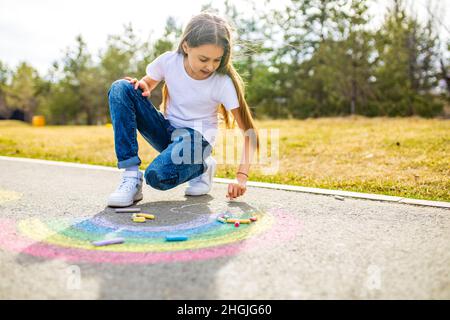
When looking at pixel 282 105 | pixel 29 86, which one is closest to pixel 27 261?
pixel 282 105

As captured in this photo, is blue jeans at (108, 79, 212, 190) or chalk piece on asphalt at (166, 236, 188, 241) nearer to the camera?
chalk piece on asphalt at (166, 236, 188, 241)

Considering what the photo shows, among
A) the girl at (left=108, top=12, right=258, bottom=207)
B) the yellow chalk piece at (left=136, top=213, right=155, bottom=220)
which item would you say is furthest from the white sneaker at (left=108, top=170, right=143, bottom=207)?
the yellow chalk piece at (left=136, top=213, right=155, bottom=220)

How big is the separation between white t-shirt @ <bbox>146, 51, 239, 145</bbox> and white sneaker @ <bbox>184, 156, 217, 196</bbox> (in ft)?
0.63

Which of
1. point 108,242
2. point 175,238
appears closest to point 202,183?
point 175,238

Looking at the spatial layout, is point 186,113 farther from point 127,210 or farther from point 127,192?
point 127,210

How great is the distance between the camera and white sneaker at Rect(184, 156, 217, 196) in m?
3.27

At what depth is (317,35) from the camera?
2109 centimetres

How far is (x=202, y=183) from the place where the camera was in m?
3.31

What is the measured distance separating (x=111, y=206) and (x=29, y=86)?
119 feet

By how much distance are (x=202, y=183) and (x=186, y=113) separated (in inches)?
21.3

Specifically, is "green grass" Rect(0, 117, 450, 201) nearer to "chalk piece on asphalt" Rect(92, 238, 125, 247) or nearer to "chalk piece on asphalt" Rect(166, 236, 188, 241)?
"chalk piece on asphalt" Rect(166, 236, 188, 241)

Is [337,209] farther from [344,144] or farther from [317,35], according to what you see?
[317,35]

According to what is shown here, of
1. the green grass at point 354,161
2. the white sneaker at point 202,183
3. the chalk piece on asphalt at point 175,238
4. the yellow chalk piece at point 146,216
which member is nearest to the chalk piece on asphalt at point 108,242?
the chalk piece on asphalt at point 175,238

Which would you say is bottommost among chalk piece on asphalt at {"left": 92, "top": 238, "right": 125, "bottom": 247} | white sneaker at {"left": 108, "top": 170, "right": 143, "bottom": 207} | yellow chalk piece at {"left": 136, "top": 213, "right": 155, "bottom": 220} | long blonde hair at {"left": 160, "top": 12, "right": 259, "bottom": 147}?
chalk piece on asphalt at {"left": 92, "top": 238, "right": 125, "bottom": 247}
